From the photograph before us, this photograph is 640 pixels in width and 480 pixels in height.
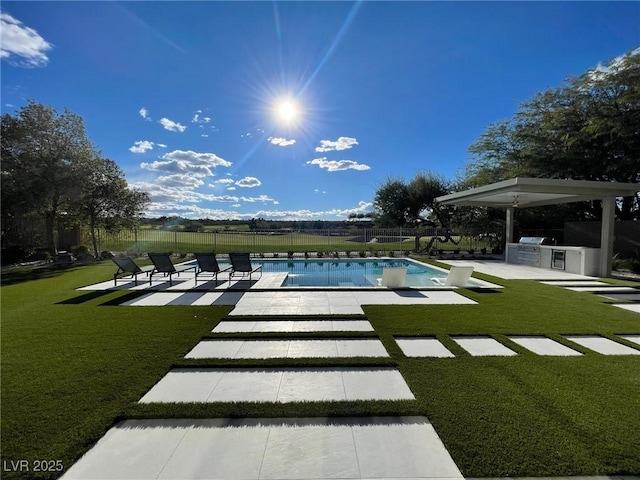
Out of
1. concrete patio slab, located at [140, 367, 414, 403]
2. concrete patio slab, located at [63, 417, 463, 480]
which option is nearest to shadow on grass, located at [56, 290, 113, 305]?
concrete patio slab, located at [140, 367, 414, 403]

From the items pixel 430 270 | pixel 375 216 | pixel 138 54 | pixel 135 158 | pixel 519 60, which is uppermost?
pixel 519 60

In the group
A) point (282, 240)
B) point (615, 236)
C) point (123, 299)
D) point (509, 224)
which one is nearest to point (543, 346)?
point (123, 299)

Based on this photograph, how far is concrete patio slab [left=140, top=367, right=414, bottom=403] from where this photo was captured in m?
3.03

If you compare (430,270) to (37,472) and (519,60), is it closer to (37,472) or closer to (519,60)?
(519,60)

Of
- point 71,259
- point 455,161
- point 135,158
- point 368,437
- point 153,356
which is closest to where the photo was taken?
point 368,437

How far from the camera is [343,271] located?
13344 mm

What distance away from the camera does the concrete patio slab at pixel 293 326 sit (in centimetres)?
510

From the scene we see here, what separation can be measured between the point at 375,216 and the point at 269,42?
23.6 metres

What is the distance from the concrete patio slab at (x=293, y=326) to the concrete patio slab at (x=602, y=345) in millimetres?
3021

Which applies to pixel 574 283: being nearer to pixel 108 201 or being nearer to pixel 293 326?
pixel 293 326

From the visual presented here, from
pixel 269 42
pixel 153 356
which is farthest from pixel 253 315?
pixel 269 42

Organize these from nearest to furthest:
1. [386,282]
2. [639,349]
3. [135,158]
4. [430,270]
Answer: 1. [639,349]
2. [386,282]
3. [430,270]
4. [135,158]

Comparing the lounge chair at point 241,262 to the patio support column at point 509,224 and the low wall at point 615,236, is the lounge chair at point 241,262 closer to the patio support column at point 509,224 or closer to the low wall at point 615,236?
the patio support column at point 509,224

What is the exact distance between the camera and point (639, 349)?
4.28 meters
